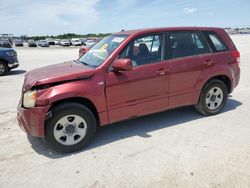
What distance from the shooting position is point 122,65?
3893 mm

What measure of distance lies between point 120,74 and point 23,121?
5.45 ft

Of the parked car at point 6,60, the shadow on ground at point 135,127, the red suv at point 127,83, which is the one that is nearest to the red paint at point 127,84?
the red suv at point 127,83

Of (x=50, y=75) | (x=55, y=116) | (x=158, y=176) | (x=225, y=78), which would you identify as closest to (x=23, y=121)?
(x=55, y=116)

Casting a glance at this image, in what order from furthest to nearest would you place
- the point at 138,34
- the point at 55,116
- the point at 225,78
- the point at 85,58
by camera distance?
the point at 225,78 → the point at 85,58 → the point at 138,34 → the point at 55,116

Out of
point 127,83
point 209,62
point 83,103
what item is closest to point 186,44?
point 209,62

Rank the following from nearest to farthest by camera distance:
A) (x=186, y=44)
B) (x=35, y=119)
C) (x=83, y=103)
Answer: (x=35, y=119), (x=83, y=103), (x=186, y=44)

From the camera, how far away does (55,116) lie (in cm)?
370

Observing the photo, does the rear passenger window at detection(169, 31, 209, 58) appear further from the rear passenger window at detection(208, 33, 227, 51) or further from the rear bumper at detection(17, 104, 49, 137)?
the rear bumper at detection(17, 104, 49, 137)

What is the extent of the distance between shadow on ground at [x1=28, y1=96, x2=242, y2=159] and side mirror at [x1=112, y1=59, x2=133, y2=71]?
4.04 feet

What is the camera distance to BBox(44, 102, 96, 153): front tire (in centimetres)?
373

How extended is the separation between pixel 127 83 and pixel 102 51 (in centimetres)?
83

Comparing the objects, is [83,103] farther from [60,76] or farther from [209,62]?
[209,62]

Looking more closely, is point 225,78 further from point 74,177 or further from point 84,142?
point 74,177

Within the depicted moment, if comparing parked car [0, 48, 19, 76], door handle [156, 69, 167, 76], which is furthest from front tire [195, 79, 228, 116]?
parked car [0, 48, 19, 76]
